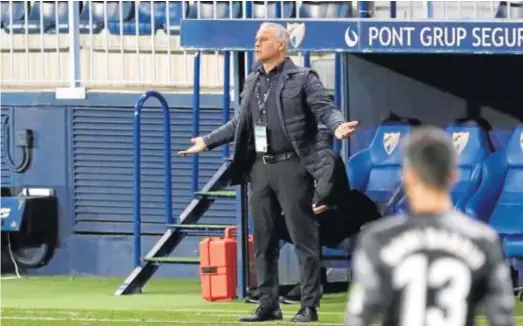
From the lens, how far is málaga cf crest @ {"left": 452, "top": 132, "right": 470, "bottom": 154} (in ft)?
43.9

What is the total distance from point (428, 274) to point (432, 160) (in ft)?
1.10

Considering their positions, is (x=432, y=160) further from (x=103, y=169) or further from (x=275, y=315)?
(x=103, y=169)

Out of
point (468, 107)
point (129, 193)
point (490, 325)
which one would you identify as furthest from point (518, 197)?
point (490, 325)

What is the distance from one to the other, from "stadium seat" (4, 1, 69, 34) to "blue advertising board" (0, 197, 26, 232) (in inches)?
61.5

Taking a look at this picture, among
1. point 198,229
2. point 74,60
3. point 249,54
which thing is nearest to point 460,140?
point 249,54

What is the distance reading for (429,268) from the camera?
16.8 feet

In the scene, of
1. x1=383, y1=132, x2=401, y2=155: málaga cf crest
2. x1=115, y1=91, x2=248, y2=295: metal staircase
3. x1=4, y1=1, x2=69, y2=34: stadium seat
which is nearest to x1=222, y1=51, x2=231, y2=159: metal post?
x1=115, y1=91, x2=248, y2=295: metal staircase

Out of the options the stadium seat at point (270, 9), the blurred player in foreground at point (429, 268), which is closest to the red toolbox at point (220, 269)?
the stadium seat at point (270, 9)

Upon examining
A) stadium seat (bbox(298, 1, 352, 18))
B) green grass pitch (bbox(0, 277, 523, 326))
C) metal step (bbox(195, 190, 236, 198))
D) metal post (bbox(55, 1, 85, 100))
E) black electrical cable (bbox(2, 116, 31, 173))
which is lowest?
green grass pitch (bbox(0, 277, 523, 326))

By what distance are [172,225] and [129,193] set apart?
2.14m

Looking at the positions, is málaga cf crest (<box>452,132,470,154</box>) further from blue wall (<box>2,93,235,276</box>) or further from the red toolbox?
blue wall (<box>2,93,235,276</box>)

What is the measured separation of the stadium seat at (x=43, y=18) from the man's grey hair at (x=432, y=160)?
1120 centimetres

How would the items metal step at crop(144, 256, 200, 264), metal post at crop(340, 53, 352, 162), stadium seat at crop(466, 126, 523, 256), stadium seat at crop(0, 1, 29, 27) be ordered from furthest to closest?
stadium seat at crop(0, 1, 29, 27), metal post at crop(340, 53, 352, 162), metal step at crop(144, 256, 200, 264), stadium seat at crop(466, 126, 523, 256)

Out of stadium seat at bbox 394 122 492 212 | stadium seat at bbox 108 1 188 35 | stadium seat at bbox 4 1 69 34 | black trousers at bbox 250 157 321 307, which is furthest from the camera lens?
stadium seat at bbox 4 1 69 34
